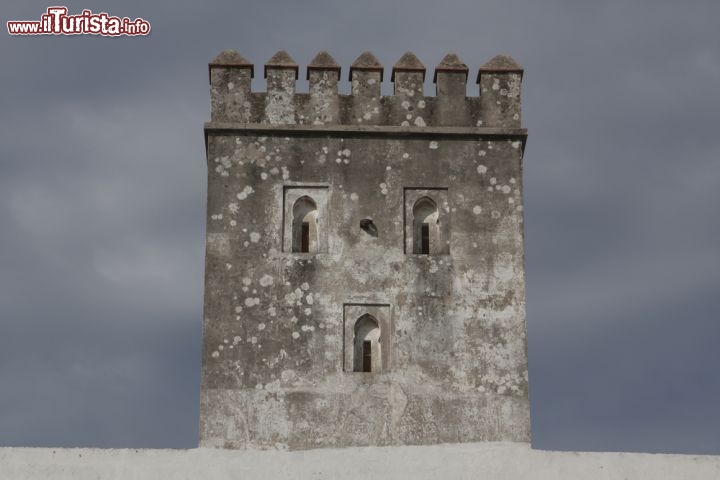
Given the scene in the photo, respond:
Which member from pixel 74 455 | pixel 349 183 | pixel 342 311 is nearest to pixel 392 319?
pixel 342 311

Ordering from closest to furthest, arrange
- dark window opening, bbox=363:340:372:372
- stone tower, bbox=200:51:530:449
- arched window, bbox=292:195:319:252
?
1. stone tower, bbox=200:51:530:449
2. dark window opening, bbox=363:340:372:372
3. arched window, bbox=292:195:319:252

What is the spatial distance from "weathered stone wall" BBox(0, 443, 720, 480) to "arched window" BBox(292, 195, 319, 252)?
279 cm

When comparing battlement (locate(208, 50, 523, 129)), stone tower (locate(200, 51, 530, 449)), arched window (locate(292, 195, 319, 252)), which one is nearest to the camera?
stone tower (locate(200, 51, 530, 449))

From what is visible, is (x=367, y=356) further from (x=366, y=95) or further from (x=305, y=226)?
(x=366, y=95)

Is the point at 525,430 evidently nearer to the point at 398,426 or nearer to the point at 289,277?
the point at 398,426

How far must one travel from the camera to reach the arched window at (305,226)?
809 inches

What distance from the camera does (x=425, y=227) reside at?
20766 millimetres

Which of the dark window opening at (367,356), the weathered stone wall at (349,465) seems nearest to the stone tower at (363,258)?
the dark window opening at (367,356)

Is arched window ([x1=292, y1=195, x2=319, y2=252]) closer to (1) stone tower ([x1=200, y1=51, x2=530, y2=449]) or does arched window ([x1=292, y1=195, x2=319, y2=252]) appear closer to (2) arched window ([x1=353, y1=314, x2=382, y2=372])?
(1) stone tower ([x1=200, y1=51, x2=530, y2=449])

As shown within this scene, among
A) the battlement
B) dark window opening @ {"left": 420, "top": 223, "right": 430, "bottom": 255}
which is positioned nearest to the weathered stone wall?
→ dark window opening @ {"left": 420, "top": 223, "right": 430, "bottom": 255}

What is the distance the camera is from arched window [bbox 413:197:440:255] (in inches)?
811

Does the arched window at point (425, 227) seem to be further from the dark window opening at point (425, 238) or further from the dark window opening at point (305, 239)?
the dark window opening at point (305, 239)

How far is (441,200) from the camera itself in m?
20.8

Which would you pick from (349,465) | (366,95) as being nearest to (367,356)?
(349,465)
